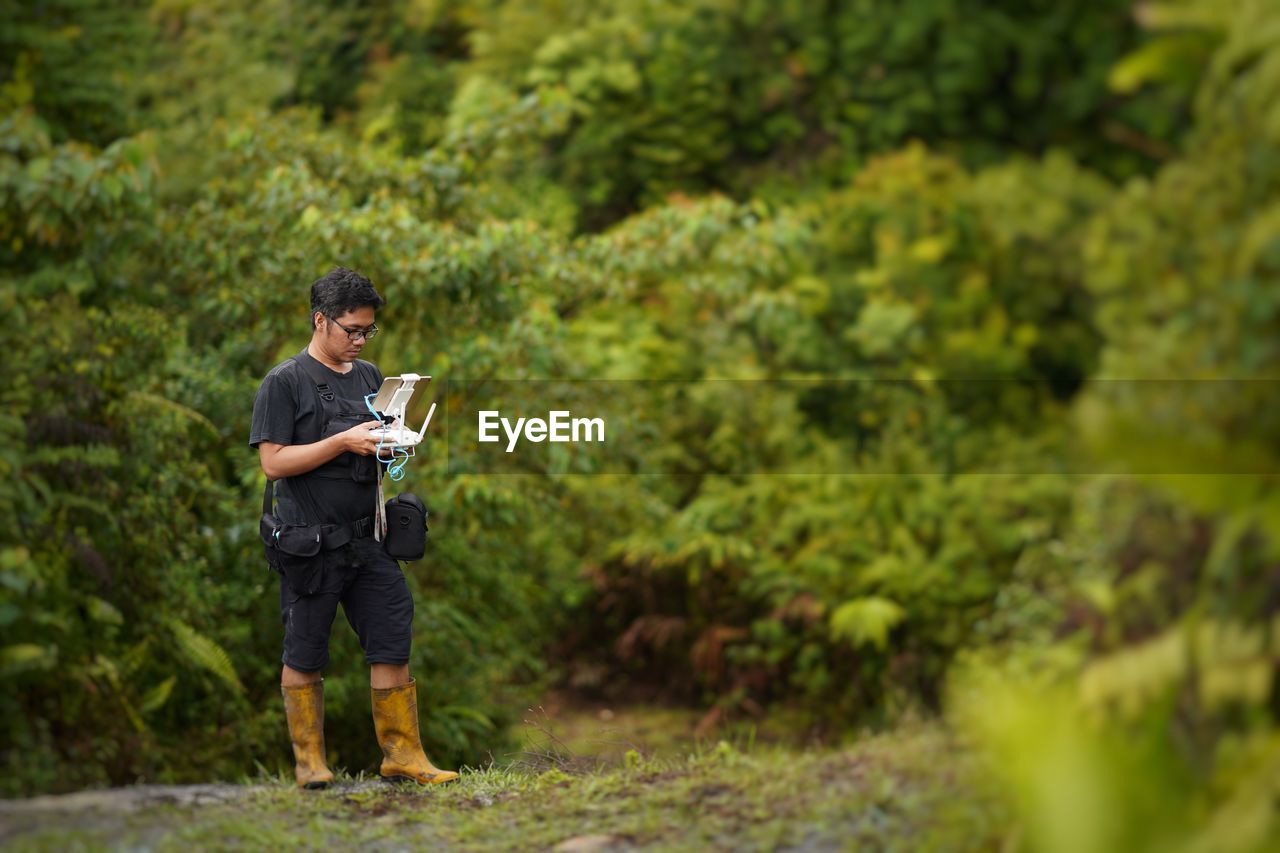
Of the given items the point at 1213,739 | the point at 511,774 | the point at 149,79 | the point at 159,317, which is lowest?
the point at 511,774

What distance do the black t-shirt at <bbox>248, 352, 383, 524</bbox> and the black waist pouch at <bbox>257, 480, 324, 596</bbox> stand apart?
51mm

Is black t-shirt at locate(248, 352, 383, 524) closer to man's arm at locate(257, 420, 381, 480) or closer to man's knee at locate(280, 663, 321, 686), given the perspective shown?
man's arm at locate(257, 420, 381, 480)

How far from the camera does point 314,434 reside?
4.74m

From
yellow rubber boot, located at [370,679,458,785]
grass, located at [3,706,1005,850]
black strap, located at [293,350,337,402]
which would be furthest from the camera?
yellow rubber boot, located at [370,679,458,785]

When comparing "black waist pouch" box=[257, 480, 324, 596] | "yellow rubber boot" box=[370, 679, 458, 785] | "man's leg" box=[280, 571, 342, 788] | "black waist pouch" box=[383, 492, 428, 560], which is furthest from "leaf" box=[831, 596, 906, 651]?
"black waist pouch" box=[257, 480, 324, 596]

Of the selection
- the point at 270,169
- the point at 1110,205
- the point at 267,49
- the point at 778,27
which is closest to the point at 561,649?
the point at 270,169

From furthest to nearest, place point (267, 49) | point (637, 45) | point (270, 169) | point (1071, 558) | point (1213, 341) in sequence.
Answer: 1. point (267, 49)
2. point (637, 45)
3. point (270, 169)
4. point (1071, 558)
5. point (1213, 341)

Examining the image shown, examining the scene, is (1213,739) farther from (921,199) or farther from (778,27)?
(778,27)

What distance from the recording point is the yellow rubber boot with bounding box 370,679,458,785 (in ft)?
16.4

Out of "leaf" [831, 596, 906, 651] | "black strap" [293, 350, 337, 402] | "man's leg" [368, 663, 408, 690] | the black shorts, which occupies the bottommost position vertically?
"leaf" [831, 596, 906, 651]

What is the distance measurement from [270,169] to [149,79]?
13.2 ft

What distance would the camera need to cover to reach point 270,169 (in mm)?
7727

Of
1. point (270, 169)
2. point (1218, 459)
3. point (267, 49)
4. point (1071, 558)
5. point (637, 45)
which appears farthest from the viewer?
point (267, 49)

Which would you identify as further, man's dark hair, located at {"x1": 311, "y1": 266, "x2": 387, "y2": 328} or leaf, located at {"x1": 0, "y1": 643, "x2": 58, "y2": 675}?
man's dark hair, located at {"x1": 311, "y1": 266, "x2": 387, "y2": 328}
